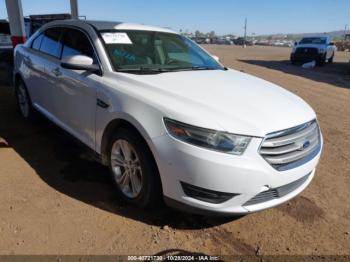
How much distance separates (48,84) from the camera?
4.59 meters

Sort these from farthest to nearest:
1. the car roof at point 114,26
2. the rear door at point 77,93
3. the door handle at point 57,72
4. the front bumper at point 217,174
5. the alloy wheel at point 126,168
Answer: the door handle at point 57,72, the car roof at point 114,26, the rear door at point 77,93, the alloy wheel at point 126,168, the front bumper at point 217,174

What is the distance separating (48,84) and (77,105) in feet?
3.19

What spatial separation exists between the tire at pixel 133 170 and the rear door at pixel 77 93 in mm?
438

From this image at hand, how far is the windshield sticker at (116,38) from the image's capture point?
3781mm

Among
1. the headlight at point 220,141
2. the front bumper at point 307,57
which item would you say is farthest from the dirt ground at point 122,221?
the front bumper at point 307,57

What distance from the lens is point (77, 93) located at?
12.6 ft

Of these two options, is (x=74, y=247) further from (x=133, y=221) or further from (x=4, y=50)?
(x=4, y=50)

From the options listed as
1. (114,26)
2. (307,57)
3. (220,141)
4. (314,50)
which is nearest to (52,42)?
(114,26)

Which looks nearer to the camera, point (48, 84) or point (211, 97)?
point (211, 97)

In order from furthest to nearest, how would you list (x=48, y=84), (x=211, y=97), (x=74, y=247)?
(x=48, y=84)
(x=211, y=97)
(x=74, y=247)

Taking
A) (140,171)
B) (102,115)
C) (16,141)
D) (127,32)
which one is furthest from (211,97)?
(16,141)

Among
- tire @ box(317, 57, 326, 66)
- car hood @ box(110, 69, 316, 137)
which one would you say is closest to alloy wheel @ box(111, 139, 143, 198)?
car hood @ box(110, 69, 316, 137)

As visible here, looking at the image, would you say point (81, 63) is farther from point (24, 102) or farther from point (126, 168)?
point (24, 102)

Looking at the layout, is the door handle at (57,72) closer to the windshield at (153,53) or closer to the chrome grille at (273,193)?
the windshield at (153,53)
